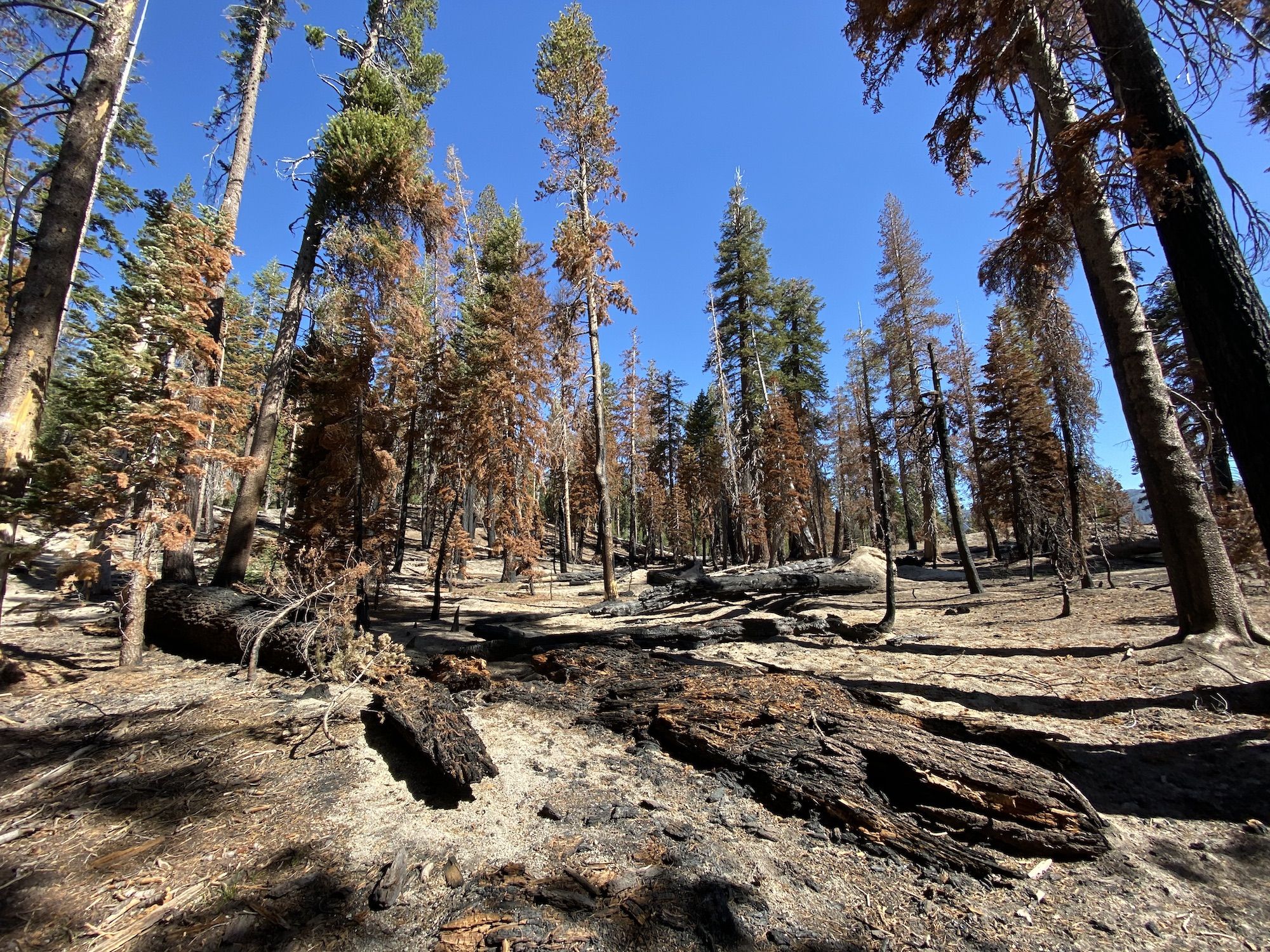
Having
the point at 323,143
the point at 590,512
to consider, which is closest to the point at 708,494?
the point at 590,512

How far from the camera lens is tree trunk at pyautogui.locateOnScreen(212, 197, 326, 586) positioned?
1003 cm

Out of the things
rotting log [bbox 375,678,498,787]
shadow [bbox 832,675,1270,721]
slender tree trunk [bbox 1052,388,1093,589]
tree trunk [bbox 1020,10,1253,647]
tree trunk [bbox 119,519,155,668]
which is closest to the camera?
rotting log [bbox 375,678,498,787]

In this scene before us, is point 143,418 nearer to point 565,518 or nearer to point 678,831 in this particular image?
point 678,831

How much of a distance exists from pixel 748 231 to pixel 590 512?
23.7 m

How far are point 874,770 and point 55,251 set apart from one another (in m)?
9.19

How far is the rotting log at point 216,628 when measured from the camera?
6707 millimetres

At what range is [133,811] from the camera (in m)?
3.50

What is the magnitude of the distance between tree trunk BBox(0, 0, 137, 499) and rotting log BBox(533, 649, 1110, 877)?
6.49 m

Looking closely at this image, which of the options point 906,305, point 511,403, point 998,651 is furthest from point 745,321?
point 998,651

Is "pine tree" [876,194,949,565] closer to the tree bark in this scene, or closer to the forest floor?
the forest floor

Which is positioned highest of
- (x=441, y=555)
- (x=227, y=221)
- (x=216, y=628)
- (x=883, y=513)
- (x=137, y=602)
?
(x=227, y=221)

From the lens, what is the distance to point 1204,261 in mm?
4477

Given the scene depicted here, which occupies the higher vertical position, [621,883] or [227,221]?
[227,221]

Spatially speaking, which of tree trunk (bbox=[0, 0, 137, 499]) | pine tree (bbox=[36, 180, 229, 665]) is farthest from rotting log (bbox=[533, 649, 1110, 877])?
pine tree (bbox=[36, 180, 229, 665])
